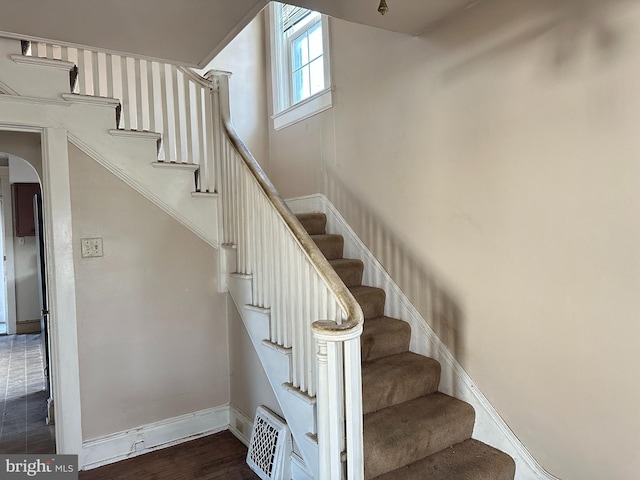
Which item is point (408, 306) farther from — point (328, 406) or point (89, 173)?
point (89, 173)

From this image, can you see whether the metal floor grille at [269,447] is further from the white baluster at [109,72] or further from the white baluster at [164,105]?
the white baluster at [109,72]

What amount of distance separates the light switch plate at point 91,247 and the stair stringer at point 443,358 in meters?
1.77

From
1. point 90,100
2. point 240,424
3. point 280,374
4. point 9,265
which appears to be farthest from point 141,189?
point 9,265

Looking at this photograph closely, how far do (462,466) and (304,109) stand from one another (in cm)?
306

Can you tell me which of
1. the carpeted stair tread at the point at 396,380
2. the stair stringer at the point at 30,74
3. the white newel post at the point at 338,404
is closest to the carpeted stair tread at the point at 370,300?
the carpeted stair tread at the point at 396,380

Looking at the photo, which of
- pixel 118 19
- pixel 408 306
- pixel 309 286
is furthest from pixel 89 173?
pixel 408 306

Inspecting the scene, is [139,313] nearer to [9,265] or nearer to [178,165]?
[178,165]

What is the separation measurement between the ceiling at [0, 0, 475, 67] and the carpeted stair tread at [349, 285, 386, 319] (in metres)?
1.68

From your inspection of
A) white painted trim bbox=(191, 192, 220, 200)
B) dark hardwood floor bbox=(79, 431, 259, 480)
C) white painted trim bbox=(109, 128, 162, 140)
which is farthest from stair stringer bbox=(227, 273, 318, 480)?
white painted trim bbox=(109, 128, 162, 140)

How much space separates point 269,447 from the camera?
89.4 inches

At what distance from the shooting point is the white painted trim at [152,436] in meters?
2.44

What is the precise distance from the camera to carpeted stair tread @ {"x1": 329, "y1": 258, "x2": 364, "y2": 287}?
293 centimetres

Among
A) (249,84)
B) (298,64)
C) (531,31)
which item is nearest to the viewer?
(531,31)

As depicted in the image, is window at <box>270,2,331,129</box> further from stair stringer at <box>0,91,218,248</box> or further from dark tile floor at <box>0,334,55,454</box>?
dark tile floor at <box>0,334,55,454</box>
